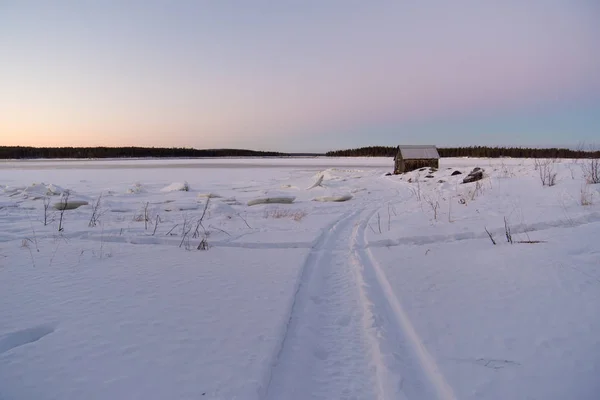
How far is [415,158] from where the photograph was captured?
3097 centimetres

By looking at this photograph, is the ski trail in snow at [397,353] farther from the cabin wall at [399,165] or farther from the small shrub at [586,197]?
the cabin wall at [399,165]

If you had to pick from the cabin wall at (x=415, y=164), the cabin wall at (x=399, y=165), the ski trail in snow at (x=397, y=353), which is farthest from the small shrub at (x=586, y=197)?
the cabin wall at (x=399, y=165)

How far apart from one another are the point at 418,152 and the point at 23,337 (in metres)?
33.1

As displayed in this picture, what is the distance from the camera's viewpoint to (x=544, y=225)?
17.6 feet

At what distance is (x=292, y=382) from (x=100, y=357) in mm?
1415

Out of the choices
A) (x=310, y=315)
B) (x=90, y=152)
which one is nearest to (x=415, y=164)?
(x=310, y=315)

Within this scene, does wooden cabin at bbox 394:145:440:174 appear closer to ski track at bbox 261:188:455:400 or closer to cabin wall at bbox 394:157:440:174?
cabin wall at bbox 394:157:440:174

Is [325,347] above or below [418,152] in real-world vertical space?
below

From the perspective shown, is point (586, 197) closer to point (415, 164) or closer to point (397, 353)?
point (397, 353)

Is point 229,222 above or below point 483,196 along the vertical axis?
below

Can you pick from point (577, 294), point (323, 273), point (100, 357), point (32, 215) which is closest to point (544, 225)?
point (577, 294)

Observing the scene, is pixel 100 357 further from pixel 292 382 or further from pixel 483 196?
pixel 483 196

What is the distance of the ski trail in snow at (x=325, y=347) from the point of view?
2.09 meters

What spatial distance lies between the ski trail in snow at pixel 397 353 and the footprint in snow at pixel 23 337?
9.03 ft
